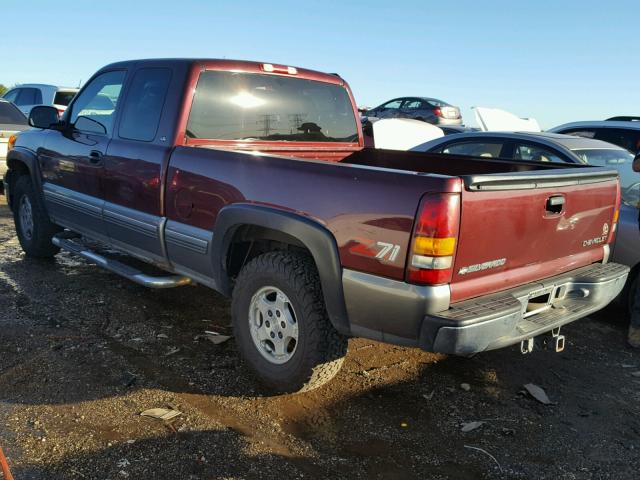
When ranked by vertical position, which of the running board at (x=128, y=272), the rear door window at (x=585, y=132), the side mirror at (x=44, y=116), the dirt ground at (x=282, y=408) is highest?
the side mirror at (x=44, y=116)

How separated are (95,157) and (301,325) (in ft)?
8.00

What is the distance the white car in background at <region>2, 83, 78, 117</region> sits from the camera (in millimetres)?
13016

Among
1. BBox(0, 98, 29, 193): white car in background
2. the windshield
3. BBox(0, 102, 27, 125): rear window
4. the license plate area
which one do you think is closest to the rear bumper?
the license plate area

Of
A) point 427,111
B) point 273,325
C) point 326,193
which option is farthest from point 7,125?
point 427,111

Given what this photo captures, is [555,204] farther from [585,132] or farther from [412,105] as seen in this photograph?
[412,105]

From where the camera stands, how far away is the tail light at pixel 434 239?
2572 mm

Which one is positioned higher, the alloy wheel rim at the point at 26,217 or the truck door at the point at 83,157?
the truck door at the point at 83,157

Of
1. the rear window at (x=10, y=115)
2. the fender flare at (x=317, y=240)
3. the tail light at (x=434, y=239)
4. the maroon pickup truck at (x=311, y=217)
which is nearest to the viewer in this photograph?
the tail light at (x=434, y=239)

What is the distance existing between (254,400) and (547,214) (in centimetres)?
195

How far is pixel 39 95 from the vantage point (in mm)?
13430

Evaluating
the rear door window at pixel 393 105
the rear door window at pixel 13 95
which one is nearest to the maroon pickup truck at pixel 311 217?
the rear door window at pixel 13 95

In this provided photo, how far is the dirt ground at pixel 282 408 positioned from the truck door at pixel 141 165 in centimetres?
72

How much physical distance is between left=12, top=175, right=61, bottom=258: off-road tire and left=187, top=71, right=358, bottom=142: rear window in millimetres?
2548

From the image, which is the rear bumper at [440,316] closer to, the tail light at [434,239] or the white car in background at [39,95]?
the tail light at [434,239]
